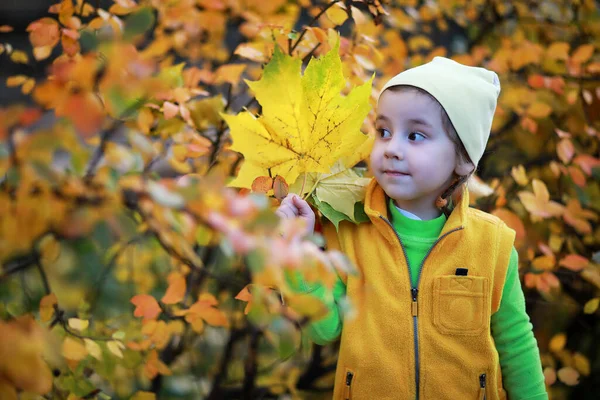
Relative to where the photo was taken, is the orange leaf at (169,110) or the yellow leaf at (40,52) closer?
the orange leaf at (169,110)

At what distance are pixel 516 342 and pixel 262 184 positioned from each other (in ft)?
2.52

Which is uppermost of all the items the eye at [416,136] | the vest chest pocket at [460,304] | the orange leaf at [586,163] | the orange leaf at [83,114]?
the orange leaf at [83,114]

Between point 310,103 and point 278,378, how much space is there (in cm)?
151

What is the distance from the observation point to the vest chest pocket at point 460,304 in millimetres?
1327

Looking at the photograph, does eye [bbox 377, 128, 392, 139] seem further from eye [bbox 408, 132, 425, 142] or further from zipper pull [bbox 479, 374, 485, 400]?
zipper pull [bbox 479, 374, 485, 400]

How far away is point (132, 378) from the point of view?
219 centimetres

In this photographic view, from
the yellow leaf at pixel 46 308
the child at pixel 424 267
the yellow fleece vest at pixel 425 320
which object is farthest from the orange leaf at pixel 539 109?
the yellow leaf at pixel 46 308

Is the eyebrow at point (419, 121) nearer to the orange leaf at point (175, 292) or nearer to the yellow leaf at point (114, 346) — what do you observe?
the orange leaf at point (175, 292)

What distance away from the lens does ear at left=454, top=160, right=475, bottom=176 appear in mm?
1363

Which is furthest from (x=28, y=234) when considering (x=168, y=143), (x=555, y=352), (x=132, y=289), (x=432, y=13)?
(x=432, y=13)

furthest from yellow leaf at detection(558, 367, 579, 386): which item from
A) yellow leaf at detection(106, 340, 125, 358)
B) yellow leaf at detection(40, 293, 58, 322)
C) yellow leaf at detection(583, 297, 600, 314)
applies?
yellow leaf at detection(40, 293, 58, 322)

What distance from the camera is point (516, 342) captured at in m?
1.41

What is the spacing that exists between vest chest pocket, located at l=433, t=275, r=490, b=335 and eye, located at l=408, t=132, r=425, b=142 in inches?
12.9

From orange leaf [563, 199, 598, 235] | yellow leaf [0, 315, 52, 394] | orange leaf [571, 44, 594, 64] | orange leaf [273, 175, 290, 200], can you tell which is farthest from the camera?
orange leaf [571, 44, 594, 64]
